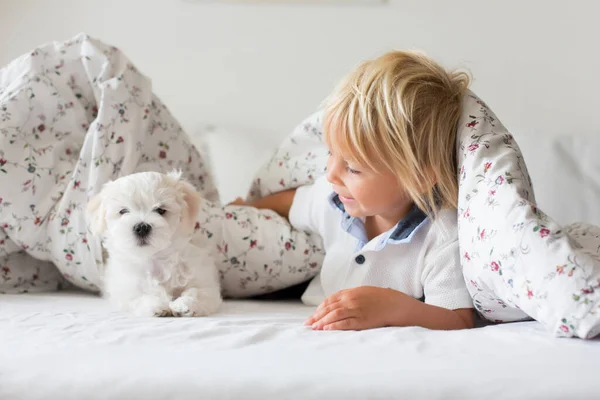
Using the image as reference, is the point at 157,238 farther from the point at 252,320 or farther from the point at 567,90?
the point at 567,90

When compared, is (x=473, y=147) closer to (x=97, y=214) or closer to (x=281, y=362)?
(x=281, y=362)

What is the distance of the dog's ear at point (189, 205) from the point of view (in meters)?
1.58

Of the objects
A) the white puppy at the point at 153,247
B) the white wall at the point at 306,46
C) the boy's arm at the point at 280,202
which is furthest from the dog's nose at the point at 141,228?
the white wall at the point at 306,46

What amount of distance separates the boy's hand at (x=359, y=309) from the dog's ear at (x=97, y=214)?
528 mm

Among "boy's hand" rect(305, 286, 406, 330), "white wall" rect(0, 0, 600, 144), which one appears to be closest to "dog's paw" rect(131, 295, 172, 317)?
"boy's hand" rect(305, 286, 406, 330)

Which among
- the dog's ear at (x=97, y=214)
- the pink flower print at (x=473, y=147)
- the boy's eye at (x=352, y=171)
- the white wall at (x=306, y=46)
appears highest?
the white wall at (x=306, y=46)

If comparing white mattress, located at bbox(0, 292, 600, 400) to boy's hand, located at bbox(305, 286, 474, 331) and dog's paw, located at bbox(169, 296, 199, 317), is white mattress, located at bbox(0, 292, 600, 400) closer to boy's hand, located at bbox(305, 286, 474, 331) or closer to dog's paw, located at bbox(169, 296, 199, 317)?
boy's hand, located at bbox(305, 286, 474, 331)

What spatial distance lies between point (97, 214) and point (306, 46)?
4.43ft

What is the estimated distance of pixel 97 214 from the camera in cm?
154

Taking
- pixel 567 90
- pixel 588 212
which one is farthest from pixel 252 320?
pixel 567 90

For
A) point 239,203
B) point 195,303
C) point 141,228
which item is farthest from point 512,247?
point 239,203

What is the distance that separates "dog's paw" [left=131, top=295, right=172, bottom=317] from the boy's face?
0.45 m

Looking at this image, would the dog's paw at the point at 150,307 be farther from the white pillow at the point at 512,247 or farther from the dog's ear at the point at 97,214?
the white pillow at the point at 512,247

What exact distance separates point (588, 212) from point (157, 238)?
116 centimetres
